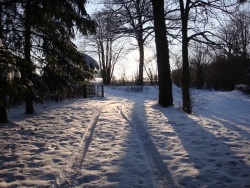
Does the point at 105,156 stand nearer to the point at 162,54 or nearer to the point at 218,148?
the point at 218,148

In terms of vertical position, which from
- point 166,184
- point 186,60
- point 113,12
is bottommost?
point 166,184

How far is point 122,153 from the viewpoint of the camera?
21.3 feet

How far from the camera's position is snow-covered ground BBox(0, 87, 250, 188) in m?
5.06

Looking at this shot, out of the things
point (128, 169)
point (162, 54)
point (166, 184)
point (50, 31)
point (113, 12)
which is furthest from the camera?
point (113, 12)

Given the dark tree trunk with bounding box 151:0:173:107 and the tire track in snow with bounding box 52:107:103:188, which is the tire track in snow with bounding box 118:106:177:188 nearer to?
the tire track in snow with bounding box 52:107:103:188

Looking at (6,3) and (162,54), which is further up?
(6,3)

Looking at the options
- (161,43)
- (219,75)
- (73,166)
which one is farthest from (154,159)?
(219,75)

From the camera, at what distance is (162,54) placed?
13172 mm

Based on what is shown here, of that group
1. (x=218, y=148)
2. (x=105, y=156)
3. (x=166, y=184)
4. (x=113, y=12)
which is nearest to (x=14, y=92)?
(x=105, y=156)

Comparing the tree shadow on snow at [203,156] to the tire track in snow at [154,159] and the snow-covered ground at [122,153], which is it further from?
the tire track in snow at [154,159]

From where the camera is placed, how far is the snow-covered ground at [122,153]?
506 centimetres

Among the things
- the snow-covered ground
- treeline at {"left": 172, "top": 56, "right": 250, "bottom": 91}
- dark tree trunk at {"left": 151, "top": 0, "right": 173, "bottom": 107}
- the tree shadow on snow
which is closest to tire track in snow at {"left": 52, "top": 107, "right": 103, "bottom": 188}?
the snow-covered ground

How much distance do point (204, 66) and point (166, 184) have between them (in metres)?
47.1

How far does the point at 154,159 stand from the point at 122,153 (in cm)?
75
